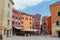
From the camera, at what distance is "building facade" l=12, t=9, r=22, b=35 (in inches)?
2421

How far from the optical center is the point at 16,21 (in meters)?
64.3

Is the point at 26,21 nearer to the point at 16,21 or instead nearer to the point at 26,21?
the point at 26,21

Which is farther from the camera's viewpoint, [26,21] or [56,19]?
[26,21]

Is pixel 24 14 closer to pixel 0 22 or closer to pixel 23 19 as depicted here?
pixel 23 19

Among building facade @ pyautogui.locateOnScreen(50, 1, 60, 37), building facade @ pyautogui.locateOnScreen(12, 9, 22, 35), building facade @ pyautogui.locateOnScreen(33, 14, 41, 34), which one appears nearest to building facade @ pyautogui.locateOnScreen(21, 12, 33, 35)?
building facade @ pyautogui.locateOnScreen(12, 9, 22, 35)

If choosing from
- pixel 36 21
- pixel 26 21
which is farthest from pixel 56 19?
pixel 36 21

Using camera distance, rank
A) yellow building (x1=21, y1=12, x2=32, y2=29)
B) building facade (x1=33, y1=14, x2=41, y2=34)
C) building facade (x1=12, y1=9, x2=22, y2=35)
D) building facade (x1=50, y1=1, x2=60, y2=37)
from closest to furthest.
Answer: building facade (x1=50, y1=1, x2=60, y2=37) < building facade (x1=12, y1=9, x2=22, y2=35) < yellow building (x1=21, y1=12, x2=32, y2=29) < building facade (x1=33, y1=14, x2=41, y2=34)

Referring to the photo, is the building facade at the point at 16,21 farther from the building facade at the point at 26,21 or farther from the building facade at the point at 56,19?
the building facade at the point at 56,19

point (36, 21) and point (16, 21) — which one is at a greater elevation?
point (36, 21)

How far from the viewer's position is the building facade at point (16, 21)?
6150 cm

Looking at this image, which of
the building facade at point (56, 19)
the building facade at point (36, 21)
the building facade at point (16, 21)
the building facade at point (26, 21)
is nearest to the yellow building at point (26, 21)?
the building facade at point (26, 21)

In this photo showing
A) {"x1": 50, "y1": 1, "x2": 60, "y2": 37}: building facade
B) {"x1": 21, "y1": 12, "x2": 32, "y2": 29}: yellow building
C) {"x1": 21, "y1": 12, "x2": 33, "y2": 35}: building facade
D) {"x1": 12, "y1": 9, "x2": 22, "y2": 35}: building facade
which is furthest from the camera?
{"x1": 21, "y1": 12, "x2": 32, "y2": 29}: yellow building

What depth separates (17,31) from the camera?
63.6 metres

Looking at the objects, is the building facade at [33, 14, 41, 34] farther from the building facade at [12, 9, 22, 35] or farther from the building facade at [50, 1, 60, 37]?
the building facade at [50, 1, 60, 37]
